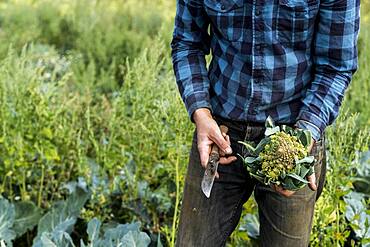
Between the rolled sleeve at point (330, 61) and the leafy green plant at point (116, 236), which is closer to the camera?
the rolled sleeve at point (330, 61)

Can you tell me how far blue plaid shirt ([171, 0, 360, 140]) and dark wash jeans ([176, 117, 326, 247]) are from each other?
8cm

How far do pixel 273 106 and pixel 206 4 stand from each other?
0.35 m

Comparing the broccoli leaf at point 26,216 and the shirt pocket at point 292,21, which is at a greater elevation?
the shirt pocket at point 292,21

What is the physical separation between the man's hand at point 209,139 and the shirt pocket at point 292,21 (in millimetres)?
297

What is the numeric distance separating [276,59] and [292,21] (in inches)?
4.6

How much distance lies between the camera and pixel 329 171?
8.66 ft

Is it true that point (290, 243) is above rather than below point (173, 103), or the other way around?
below

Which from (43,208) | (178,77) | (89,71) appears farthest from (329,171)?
(89,71)

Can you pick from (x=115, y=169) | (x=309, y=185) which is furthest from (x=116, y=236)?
(x=309, y=185)

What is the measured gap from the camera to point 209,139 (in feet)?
6.29

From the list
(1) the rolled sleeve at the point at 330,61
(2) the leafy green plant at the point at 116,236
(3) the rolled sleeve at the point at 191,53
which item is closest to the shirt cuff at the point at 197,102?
(3) the rolled sleeve at the point at 191,53

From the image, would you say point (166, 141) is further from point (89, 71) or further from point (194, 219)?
point (89, 71)

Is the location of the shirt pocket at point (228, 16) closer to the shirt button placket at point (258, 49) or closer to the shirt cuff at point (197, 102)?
the shirt button placket at point (258, 49)

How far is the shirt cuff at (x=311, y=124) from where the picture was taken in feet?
6.16
